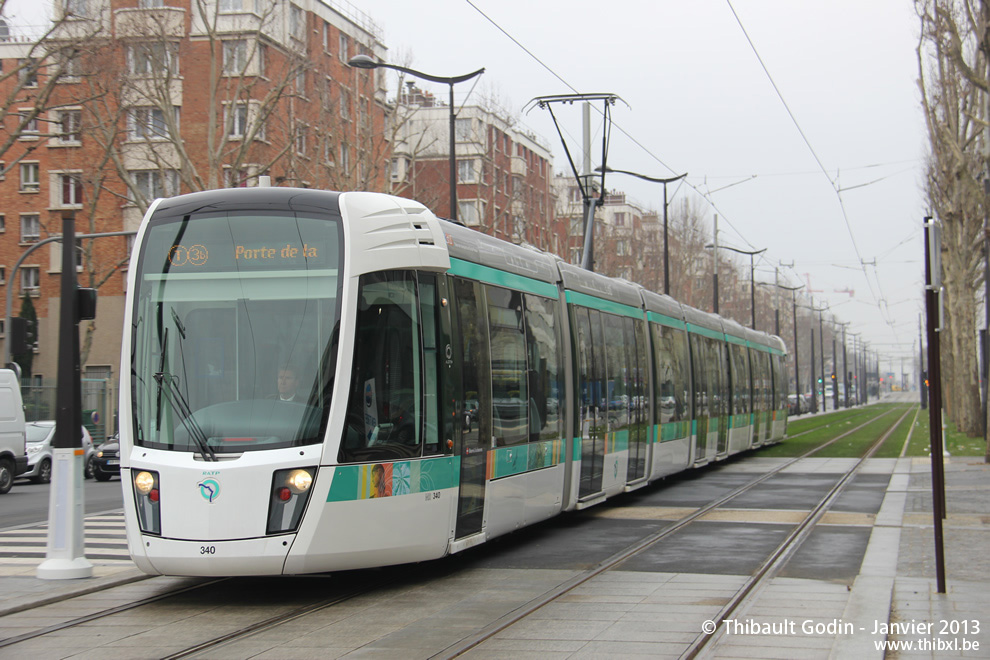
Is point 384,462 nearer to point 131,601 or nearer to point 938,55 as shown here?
point 131,601

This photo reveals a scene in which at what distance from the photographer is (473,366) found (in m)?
10.8

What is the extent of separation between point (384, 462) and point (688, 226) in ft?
215

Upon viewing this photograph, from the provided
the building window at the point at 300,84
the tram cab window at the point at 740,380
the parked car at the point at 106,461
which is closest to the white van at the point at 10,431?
the parked car at the point at 106,461

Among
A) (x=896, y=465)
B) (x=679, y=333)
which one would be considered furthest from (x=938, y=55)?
(x=679, y=333)

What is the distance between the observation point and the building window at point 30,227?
163ft

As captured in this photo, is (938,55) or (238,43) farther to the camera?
(238,43)

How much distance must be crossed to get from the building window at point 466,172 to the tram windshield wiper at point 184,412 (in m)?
52.8

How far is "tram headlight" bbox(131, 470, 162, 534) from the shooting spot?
8.80 meters

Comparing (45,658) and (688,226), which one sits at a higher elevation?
(688,226)

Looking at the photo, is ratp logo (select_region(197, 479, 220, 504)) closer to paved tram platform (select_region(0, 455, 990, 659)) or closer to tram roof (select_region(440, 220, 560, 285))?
paved tram platform (select_region(0, 455, 990, 659))

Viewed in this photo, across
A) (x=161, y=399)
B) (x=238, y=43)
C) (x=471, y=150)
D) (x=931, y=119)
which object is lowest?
(x=161, y=399)

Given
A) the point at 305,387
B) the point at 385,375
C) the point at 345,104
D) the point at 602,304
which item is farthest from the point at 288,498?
the point at 345,104

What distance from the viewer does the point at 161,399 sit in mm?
9047

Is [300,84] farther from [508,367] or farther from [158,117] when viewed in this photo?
[508,367]
